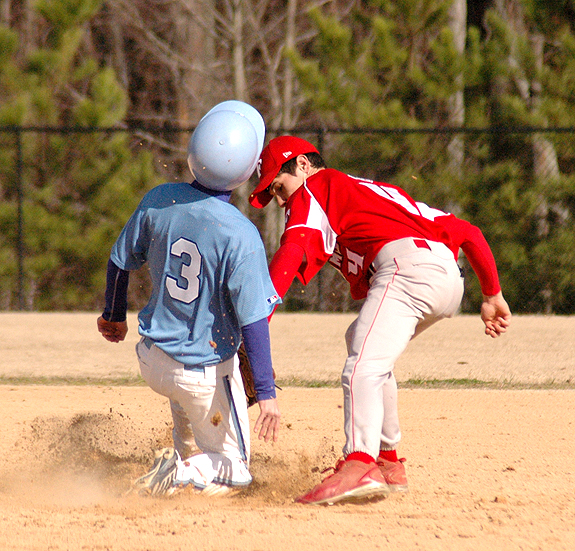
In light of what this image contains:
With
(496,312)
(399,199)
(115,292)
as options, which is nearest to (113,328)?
(115,292)

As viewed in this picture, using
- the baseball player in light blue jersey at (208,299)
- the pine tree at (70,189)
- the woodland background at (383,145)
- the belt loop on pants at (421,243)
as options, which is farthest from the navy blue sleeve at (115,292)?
the pine tree at (70,189)

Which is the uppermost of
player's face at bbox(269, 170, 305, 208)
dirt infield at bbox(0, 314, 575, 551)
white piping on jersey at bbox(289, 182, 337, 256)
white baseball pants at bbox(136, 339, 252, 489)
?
player's face at bbox(269, 170, 305, 208)

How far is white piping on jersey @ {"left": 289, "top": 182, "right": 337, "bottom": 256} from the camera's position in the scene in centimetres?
348

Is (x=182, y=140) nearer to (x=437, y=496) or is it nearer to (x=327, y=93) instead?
(x=327, y=93)

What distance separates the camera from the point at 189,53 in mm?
19578

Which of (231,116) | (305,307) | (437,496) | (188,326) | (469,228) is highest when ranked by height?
(231,116)

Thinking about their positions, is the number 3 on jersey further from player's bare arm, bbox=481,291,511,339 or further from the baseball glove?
player's bare arm, bbox=481,291,511,339

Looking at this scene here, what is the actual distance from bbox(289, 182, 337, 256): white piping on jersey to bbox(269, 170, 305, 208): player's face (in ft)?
0.48

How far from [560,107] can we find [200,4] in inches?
366

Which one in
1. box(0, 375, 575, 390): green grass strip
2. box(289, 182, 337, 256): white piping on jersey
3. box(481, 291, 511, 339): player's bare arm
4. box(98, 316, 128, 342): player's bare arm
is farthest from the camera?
box(0, 375, 575, 390): green grass strip

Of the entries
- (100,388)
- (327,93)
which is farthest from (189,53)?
(100,388)

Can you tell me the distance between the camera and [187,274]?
3.24 meters

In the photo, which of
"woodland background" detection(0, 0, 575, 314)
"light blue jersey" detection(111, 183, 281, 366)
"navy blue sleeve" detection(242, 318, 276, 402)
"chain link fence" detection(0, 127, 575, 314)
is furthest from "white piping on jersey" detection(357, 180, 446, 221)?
"woodland background" detection(0, 0, 575, 314)

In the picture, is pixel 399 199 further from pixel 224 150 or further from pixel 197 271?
pixel 197 271
